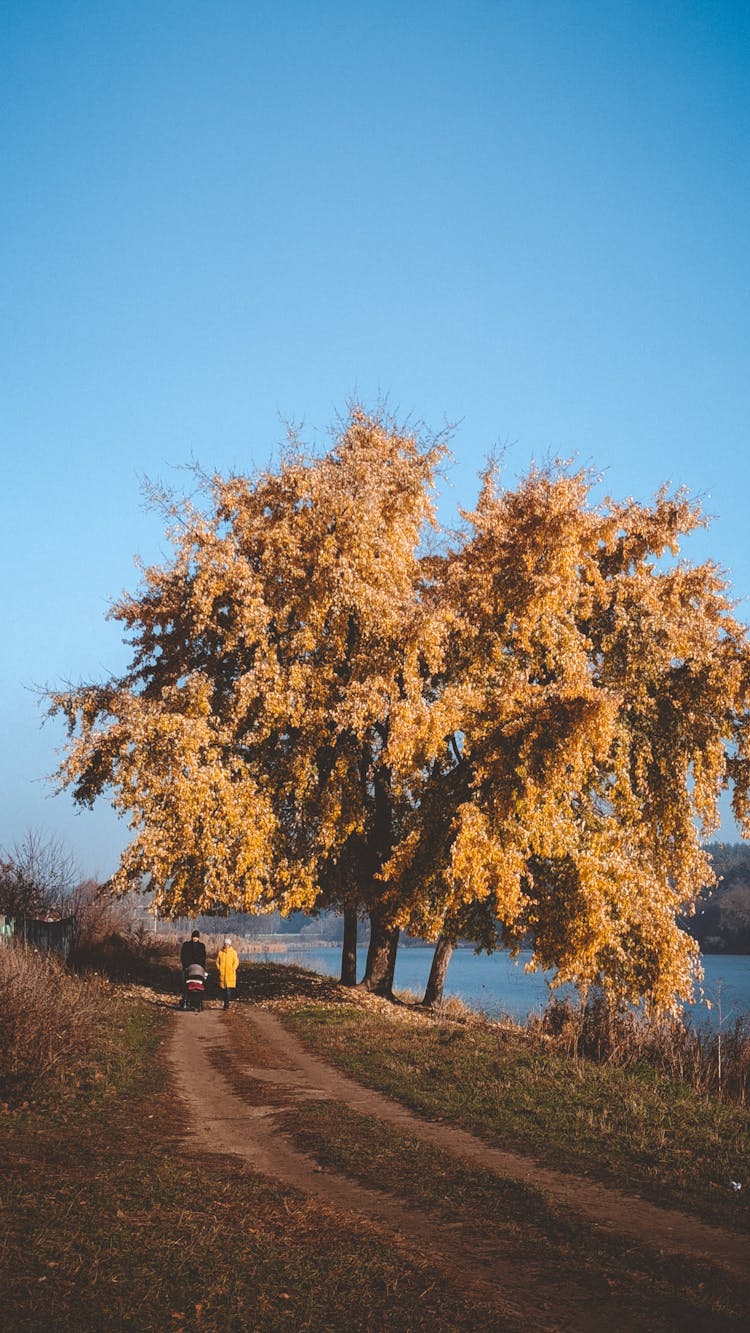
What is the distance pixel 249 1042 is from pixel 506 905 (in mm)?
5318

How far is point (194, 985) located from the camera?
65.8 feet

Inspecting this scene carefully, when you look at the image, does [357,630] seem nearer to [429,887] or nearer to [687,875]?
[429,887]

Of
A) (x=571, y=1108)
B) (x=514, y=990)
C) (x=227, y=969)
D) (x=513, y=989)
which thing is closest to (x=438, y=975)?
(x=227, y=969)

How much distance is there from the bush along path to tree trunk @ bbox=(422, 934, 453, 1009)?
12.0m

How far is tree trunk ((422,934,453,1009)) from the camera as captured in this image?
23359 mm

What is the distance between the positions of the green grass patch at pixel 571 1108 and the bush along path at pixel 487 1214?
399mm

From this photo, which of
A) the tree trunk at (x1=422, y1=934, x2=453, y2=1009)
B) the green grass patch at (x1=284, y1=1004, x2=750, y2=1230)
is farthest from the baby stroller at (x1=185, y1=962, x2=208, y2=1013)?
the tree trunk at (x1=422, y1=934, x2=453, y2=1009)

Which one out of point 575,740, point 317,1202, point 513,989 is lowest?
point 513,989

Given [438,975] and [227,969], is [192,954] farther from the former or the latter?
[438,975]

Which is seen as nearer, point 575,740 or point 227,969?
point 575,740

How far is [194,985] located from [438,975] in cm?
709

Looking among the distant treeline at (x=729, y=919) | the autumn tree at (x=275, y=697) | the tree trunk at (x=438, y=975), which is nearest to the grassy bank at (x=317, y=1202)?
the autumn tree at (x=275, y=697)

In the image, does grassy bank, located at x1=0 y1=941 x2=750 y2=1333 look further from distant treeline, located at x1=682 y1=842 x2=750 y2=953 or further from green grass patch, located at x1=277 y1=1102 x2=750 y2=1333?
distant treeline, located at x1=682 y1=842 x2=750 y2=953

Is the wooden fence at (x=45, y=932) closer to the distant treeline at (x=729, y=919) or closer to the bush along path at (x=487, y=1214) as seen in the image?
the bush along path at (x=487, y=1214)
